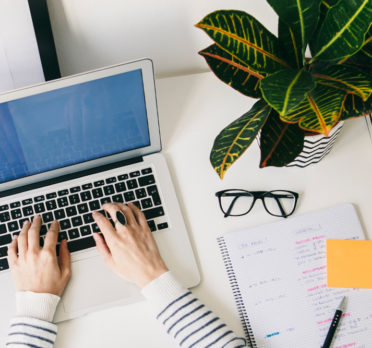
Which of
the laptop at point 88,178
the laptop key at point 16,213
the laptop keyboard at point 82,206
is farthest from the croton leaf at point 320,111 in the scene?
the laptop key at point 16,213

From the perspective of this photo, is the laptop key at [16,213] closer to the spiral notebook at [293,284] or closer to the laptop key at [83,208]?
the laptop key at [83,208]

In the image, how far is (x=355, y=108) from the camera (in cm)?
59

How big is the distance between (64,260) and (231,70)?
467 millimetres

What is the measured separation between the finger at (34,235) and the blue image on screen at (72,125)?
0.33 feet

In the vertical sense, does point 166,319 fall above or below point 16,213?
below

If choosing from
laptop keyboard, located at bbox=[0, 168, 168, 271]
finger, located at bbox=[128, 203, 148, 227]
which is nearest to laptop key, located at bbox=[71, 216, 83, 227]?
laptop keyboard, located at bbox=[0, 168, 168, 271]

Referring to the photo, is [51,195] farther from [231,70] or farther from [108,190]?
[231,70]

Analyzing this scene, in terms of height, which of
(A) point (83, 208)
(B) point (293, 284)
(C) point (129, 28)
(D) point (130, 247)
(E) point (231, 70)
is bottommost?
(B) point (293, 284)

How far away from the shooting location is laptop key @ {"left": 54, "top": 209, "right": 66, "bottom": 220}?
780 millimetres

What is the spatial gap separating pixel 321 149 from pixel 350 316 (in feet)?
1.02

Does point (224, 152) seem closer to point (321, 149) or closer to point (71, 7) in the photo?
point (321, 149)

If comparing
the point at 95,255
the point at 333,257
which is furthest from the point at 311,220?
the point at 95,255

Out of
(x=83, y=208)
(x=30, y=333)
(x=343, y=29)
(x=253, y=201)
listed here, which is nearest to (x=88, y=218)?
(x=83, y=208)

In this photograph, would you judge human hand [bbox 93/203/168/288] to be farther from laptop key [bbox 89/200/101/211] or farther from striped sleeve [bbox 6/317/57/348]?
striped sleeve [bbox 6/317/57/348]
